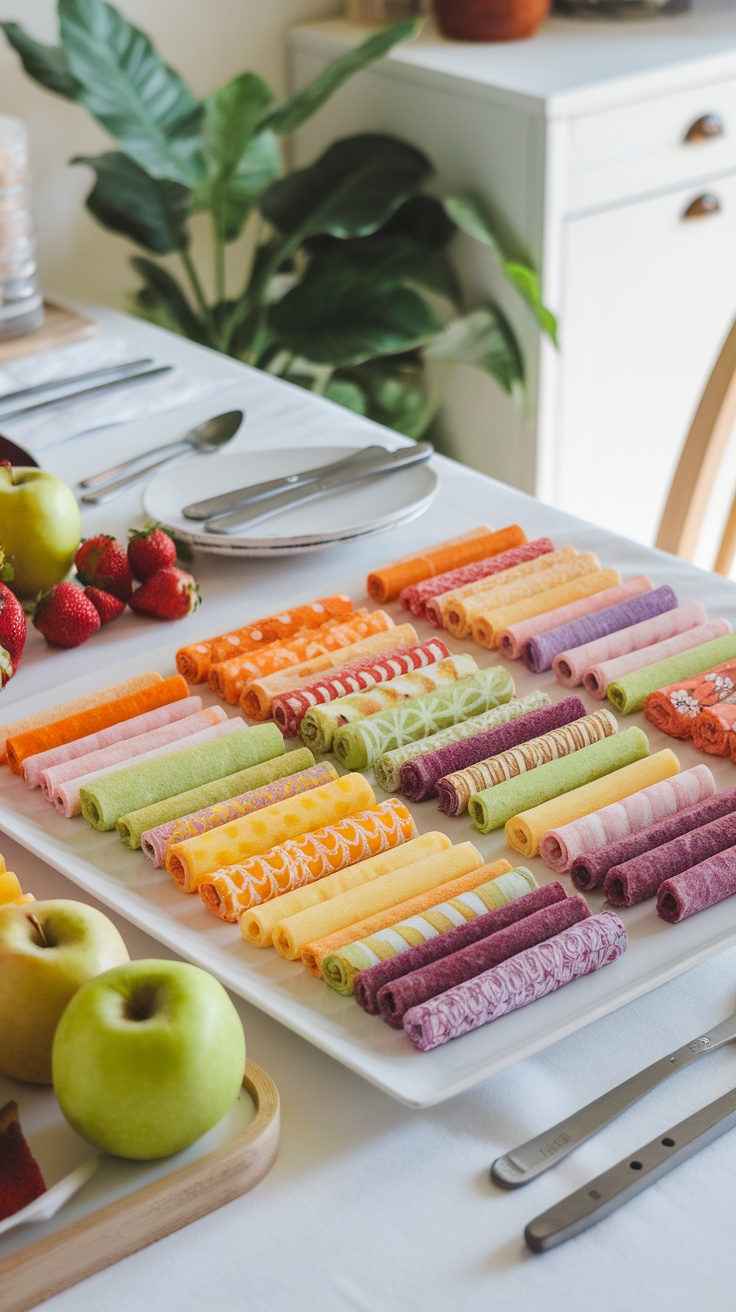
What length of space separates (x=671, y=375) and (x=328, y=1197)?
2.04 m

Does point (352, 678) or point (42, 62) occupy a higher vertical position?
point (42, 62)

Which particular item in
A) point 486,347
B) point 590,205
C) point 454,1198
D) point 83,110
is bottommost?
point 486,347

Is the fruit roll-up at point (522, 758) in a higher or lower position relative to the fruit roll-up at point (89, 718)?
higher

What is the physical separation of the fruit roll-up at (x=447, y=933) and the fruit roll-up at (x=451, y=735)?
15 centimetres

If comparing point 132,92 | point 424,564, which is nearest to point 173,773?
point 424,564

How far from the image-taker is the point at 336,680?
1.01 meters

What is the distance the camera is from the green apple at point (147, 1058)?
61 centimetres

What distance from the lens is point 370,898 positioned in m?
0.79

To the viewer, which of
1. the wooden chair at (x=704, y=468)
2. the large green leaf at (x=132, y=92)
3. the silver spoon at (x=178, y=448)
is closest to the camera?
the silver spoon at (x=178, y=448)

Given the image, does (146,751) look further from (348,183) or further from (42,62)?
(348,183)

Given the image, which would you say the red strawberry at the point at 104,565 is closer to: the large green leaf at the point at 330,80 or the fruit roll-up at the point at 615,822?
the fruit roll-up at the point at 615,822

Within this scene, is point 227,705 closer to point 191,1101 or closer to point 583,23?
point 191,1101

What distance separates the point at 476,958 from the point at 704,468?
2.85 ft

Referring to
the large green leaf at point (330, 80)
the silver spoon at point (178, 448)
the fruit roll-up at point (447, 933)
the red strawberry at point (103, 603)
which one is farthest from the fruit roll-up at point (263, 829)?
the large green leaf at point (330, 80)
